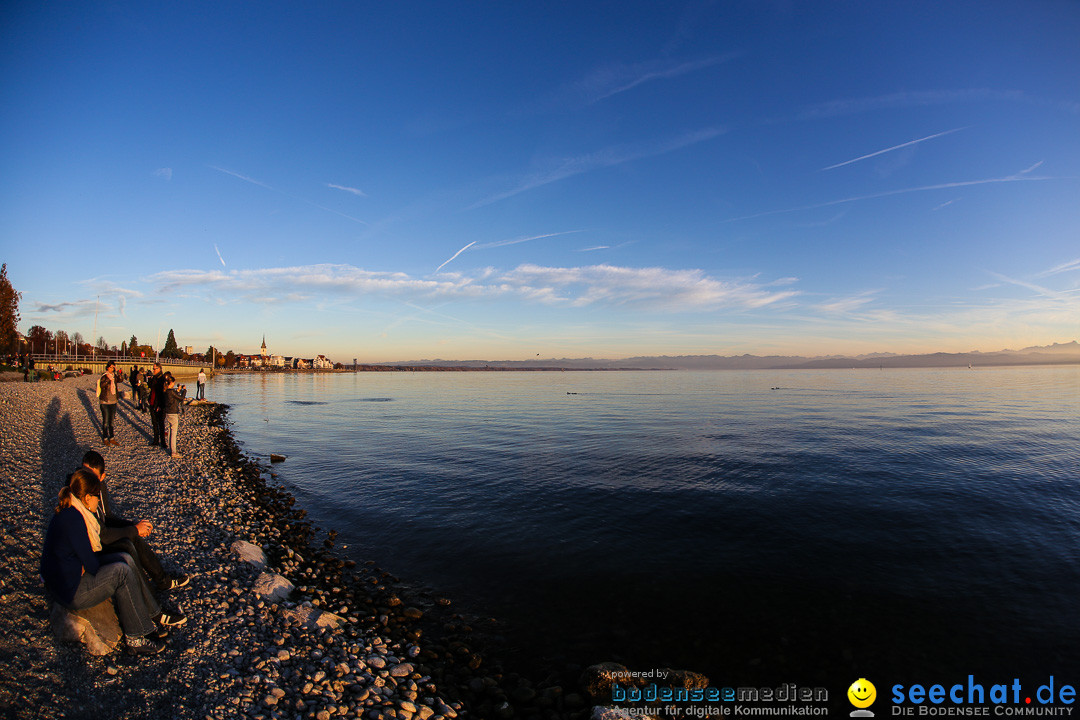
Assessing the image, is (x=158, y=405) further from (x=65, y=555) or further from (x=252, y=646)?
(x=252, y=646)

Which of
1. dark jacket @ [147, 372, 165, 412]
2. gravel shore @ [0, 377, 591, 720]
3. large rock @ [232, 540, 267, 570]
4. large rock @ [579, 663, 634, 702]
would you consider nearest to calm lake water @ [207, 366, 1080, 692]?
large rock @ [579, 663, 634, 702]

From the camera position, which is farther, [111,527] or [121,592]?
[111,527]

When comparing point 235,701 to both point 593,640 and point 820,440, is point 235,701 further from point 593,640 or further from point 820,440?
point 820,440

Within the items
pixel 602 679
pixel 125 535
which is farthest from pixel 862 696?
pixel 125 535

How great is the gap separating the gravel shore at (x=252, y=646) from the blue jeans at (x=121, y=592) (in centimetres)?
40

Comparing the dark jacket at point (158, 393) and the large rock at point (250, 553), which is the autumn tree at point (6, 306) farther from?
the large rock at point (250, 553)

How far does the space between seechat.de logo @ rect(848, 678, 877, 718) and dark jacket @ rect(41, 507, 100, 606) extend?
38.8 feet

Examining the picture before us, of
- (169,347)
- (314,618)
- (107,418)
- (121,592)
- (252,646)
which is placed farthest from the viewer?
(169,347)

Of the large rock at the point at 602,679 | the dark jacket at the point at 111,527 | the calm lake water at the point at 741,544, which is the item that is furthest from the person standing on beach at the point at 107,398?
the large rock at the point at 602,679

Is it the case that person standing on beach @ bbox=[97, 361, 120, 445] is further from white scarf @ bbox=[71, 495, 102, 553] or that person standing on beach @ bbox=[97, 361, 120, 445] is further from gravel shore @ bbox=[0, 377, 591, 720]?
white scarf @ bbox=[71, 495, 102, 553]

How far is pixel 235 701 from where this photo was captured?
19.9ft

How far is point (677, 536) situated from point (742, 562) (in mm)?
2237

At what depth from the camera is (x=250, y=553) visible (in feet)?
36.9

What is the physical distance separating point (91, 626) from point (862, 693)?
12123 millimetres
